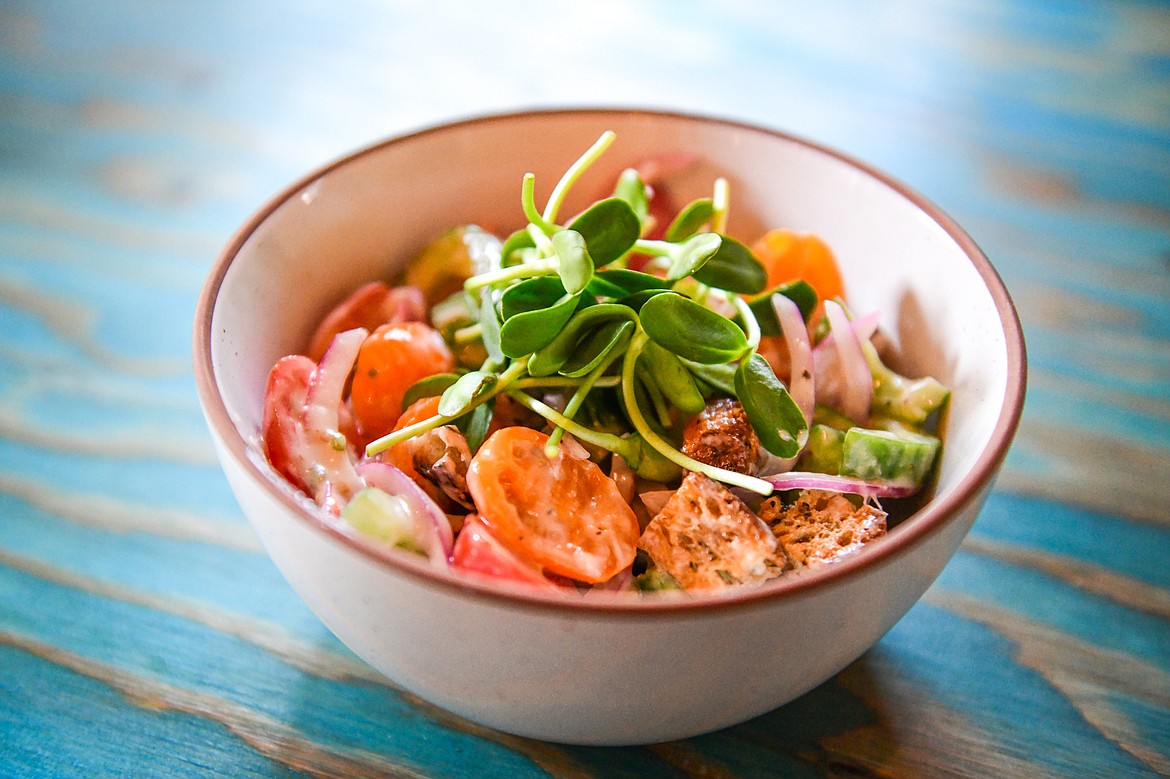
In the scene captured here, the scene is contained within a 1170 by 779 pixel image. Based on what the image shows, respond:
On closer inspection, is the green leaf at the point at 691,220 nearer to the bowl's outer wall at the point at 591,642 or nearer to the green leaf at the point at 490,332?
the green leaf at the point at 490,332

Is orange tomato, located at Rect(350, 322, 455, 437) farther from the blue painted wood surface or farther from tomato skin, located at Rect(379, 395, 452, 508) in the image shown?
the blue painted wood surface

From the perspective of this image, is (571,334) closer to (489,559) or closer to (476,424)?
(476,424)

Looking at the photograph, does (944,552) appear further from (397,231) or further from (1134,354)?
(1134,354)

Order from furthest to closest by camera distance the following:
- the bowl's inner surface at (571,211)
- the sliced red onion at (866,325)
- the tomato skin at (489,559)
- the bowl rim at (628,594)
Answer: the sliced red onion at (866,325), the bowl's inner surface at (571,211), the tomato skin at (489,559), the bowl rim at (628,594)

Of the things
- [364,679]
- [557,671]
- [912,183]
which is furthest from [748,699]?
[912,183]

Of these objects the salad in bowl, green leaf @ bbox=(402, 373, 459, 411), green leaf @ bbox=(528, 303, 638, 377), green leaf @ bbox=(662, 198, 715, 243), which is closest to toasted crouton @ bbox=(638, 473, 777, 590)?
the salad in bowl

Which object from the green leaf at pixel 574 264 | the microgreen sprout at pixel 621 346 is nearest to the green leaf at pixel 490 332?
the microgreen sprout at pixel 621 346

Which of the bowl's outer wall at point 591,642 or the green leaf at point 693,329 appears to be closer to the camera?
the bowl's outer wall at point 591,642
